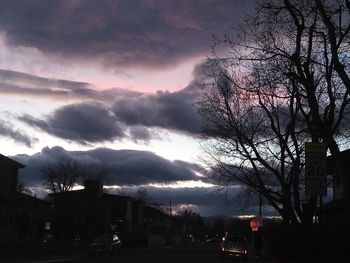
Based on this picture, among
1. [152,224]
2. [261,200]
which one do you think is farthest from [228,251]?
[152,224]

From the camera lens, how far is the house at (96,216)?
228 ft

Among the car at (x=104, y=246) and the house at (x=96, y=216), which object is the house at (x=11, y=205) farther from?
the house at (x=96, y=216)

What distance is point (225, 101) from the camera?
32531 mm

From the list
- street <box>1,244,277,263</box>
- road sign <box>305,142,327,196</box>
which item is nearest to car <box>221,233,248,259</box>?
street <box>1,244,277,263</box>

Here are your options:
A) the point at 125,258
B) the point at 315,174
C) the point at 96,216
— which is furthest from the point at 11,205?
the point at 315,174

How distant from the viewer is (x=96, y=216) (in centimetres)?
7462

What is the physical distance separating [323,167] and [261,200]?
32.7m

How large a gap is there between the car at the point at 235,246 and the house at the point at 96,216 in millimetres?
25607

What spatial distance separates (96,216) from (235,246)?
35.8 m

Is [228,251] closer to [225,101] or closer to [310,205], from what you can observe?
[225,101]

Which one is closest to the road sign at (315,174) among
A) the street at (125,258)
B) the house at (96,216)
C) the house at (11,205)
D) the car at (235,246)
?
the street at (125,258)

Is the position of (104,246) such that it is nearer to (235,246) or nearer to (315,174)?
(235,246)

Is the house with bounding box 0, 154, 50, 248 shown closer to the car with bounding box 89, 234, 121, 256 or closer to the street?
the street

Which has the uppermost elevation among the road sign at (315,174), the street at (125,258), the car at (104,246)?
the road sign at (315,174)
